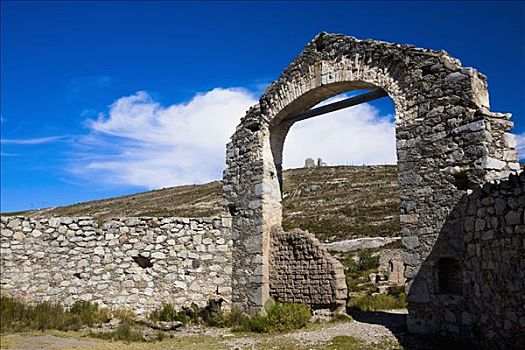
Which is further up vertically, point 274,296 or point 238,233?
point 238,233

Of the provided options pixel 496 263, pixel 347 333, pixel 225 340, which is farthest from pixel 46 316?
pixel 496 263

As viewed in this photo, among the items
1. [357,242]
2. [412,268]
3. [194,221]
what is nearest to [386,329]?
[412,268]

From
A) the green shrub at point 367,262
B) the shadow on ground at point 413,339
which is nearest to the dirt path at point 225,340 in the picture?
the shadow on ground at point 413,339

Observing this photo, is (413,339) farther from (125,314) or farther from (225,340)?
(125,314)

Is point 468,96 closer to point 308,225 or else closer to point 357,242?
point 357,242

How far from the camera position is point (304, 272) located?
10391 millimetres

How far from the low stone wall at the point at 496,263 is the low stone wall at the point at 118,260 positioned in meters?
5.72

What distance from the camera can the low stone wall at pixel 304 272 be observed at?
32.7 feet

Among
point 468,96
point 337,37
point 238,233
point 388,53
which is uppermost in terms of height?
point 337,37

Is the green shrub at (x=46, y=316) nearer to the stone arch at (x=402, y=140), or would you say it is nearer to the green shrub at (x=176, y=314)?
A: the green shrub at (x=176, y=314)

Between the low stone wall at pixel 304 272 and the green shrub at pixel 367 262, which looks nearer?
the low stone wall at pixel 304 272

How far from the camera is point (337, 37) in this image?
10562 mm

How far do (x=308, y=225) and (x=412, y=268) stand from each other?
64.9 feet

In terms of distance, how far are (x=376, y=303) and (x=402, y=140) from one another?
17.1ft
